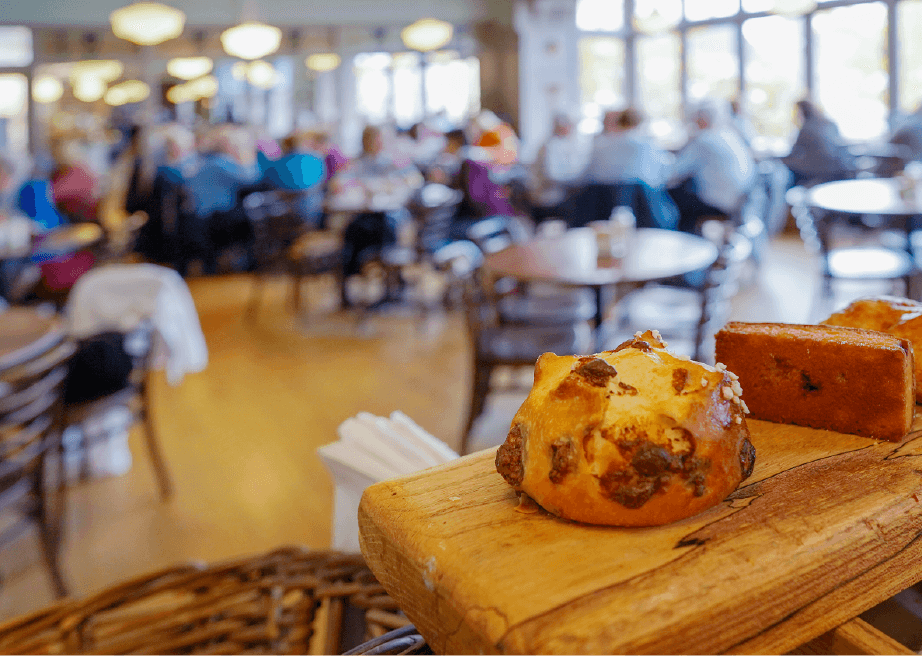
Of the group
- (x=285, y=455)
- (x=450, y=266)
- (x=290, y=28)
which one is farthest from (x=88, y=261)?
(x=290, y=28)

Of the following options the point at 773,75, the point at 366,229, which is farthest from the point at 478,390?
the point at 773,75

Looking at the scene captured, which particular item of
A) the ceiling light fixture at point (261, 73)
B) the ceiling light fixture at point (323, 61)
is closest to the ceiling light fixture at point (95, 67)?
the ceiling light fixture at point (261, 73)

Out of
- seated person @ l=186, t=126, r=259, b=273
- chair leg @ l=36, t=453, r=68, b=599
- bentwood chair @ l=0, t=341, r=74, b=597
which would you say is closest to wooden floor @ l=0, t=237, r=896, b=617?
chair leg @ l=36, t=453, r=68, b=599

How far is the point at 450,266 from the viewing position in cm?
349

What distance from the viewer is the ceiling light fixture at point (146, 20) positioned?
6.13m

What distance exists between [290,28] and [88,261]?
7478 mm

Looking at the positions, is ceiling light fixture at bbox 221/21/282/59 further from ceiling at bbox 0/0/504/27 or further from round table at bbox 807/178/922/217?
round table at bbox 807/178/922/217

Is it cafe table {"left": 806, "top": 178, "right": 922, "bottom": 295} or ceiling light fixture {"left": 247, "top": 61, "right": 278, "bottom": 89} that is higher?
ceiling light fixture {"left": 247, "top": 61, "right": 278, "bottom": 89}

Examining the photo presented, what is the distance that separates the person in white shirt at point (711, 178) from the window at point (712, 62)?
4469 mm

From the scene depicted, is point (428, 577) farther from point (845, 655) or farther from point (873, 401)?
point (873, 401)

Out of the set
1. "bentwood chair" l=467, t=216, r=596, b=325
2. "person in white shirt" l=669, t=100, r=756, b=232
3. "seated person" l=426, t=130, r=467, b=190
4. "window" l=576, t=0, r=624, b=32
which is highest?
"window" l=576, t=0, r=624, b=32

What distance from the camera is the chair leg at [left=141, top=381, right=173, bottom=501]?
2949 mm

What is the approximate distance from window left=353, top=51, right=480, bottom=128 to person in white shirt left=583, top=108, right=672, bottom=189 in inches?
256

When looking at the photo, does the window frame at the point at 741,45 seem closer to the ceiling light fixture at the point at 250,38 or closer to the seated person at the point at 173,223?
the ceiling light fixture at the point at 250,38
